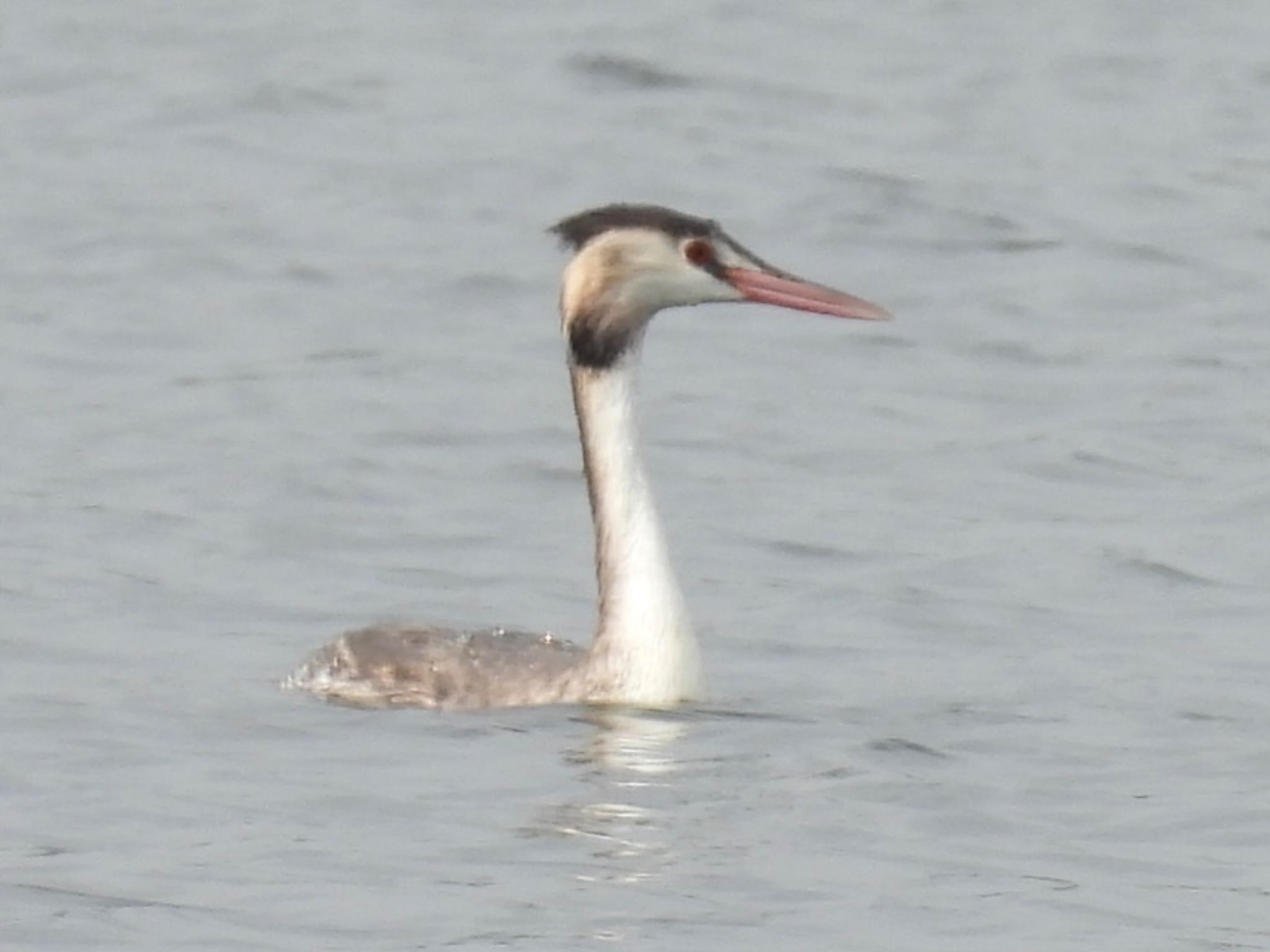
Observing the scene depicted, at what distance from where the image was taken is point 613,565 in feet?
35.9

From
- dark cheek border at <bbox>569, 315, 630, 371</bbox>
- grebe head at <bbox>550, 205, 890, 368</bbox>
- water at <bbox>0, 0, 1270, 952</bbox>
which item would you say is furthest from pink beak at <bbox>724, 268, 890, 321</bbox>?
water at <bbox>0, 0, 1270, 952</bbox>

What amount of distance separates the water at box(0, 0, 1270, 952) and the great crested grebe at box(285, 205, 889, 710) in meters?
0.15

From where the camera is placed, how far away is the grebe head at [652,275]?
1076 centimetres

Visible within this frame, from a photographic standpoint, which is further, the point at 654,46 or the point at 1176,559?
the point at 654,46

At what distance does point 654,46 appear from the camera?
858 inches

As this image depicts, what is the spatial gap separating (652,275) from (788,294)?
41 centimetres

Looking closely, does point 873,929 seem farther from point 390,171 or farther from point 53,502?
point 390,171

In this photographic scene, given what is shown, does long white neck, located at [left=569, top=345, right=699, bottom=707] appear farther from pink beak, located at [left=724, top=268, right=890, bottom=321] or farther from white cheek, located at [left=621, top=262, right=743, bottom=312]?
pink beak, located at [left=724, top=268, right=890, bottom=321]

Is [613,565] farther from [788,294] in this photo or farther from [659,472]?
[659,472]

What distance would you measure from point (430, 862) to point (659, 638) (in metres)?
2.00

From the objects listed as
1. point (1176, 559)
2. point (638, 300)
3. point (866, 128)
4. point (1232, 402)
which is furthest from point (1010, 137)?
point (638, 300)

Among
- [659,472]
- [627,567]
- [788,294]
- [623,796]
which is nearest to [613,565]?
[627,567]

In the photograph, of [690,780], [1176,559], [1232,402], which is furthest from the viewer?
[1232,402]

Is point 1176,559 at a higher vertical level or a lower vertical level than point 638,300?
lower
